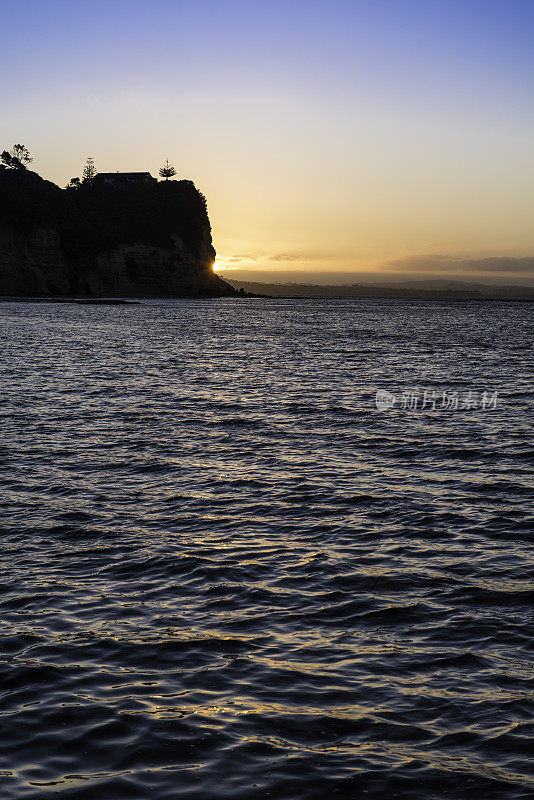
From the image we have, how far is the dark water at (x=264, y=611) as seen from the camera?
7496mm

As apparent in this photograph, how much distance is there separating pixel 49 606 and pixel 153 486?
24.0ft

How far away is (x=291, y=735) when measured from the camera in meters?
7.93

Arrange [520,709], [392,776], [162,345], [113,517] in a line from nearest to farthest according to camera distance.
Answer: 1. [392,776]
2. [520,709]
3. [113,517]
4. [162,345]

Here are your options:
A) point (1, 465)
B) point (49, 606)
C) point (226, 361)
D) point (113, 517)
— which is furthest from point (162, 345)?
point (49, 606)

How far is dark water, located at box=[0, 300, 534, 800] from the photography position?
750 centimetres

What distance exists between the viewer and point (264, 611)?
11.2m

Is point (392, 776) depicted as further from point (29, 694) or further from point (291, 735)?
point (29, 694)

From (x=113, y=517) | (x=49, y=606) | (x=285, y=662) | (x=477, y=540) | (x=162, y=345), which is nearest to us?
(x=285, y=662)

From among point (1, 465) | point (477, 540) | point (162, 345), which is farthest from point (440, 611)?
point (162, 345)

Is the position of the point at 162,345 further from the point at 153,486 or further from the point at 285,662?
the point at 285,662

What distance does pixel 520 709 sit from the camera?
8539 millimetres

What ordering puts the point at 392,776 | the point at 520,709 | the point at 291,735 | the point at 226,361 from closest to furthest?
the point at 392,776, the point at 291,735, the point at 520,709, the point at 226,361

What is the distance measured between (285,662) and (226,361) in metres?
46.7

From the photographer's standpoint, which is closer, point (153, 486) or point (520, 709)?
point (520, 709)
